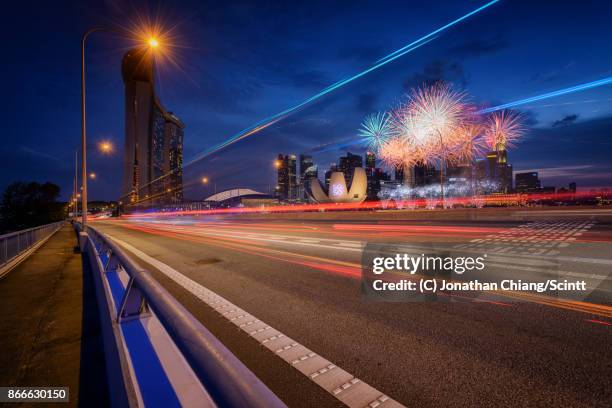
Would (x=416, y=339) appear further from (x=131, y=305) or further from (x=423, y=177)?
(x=423, y=177)

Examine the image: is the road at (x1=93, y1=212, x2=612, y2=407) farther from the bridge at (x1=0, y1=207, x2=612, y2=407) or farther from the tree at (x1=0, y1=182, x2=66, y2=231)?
the tree at (x1=0, y1=182, x2=66, y2=231)

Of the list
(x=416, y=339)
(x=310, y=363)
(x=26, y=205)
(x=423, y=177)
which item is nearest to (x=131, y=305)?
(x=310, y=363)

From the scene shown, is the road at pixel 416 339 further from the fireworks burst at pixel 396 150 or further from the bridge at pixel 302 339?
the fireworks burst at pixel 396 150

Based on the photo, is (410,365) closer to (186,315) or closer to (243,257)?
(186,315)

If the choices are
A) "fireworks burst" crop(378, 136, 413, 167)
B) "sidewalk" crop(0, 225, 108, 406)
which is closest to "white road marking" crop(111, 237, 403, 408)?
"sidewalk" crop(0, 225, 108, 406)

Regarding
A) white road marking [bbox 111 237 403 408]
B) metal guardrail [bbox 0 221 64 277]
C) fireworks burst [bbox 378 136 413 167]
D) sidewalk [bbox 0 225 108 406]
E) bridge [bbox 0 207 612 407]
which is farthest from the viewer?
fireworks burst [bbox 378 136 413 167]

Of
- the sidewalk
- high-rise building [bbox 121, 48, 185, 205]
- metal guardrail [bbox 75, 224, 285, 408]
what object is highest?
high-rise building [bbox 121, 48, 185, 205]
